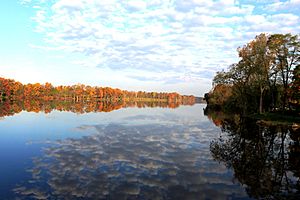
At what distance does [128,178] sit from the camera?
1584cm

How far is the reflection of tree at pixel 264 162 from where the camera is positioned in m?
14.4

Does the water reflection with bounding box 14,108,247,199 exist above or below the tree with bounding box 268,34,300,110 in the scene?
below

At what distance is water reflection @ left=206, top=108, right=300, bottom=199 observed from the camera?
1427 cm

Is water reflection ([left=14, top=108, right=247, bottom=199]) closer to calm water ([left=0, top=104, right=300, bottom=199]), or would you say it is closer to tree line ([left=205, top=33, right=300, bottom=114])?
calm water ([left=0, top=104, right=300, bottom=199])

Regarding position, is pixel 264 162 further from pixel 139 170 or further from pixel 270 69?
pixel 270 69

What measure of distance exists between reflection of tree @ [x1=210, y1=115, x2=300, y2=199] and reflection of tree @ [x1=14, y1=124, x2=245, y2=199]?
1401 mm

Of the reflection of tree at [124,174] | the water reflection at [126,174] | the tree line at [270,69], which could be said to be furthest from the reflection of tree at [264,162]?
the tree line at [270,69]

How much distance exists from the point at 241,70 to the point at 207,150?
49.4 m

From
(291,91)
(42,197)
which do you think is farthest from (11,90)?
(42,197)

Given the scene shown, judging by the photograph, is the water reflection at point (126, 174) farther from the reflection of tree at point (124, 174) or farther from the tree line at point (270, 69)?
the tree line at point (270, 69)

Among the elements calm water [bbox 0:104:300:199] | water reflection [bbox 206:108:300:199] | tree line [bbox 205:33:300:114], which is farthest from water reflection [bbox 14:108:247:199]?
tree line [bbox 205:33:300:114]

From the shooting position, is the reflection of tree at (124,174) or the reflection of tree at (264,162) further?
the reflection of tree at (264,162)

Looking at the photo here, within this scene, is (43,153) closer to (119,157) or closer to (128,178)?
(119,157)

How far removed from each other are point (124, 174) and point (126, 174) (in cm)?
14
